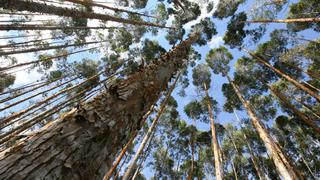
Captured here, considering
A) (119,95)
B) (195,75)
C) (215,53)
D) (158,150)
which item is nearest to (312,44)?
(215,53)

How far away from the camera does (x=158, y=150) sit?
63.5 ft

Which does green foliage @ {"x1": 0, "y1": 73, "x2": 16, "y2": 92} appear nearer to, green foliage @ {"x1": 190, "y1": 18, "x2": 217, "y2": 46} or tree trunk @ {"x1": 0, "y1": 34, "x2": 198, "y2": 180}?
green foliage @ {"x1": 190, "y1": 18, "x2": 217, "y2": 46}

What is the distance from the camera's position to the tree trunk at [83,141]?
127 cm

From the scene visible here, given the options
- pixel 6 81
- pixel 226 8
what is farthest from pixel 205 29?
pixel 6 81

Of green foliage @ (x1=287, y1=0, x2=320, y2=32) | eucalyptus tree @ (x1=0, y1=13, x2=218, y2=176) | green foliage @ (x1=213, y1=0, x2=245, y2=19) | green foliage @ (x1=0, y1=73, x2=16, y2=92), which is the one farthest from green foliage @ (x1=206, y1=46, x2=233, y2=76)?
eucalyptus tree @ (x1=0, y1=13, x2=218, y2=176)

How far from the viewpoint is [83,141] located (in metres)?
1.55

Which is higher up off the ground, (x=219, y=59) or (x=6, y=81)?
(x=219, y=59)

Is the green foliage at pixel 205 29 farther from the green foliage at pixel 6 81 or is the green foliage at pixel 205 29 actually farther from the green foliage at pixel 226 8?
the green foliage at pixel 6 81

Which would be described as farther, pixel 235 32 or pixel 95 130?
pixel 235 32

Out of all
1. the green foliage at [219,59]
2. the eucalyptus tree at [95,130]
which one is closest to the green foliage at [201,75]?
the green foliage at [219,59]

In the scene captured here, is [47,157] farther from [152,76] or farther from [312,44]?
[312,44]

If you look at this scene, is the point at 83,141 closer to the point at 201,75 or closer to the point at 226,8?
the point at 226,8

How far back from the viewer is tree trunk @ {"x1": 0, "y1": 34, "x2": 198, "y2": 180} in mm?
1267

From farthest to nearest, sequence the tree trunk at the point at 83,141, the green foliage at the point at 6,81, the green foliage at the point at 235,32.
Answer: the green foliage at the point at 235,32 → the green foliage at the point at 6,81 → the tree trunk at the point at 83,141
